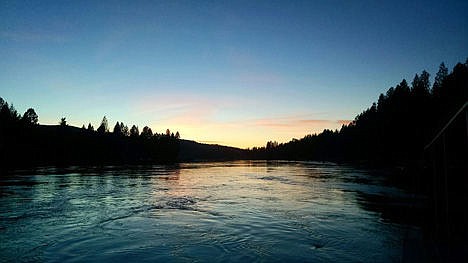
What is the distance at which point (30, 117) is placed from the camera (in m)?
126

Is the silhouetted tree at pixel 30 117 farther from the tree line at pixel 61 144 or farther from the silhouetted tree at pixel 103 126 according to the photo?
the silhouetted tree at pixel 103 126

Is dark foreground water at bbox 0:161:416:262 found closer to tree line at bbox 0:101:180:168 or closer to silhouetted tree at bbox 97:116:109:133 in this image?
tree line at bbox 0:101:180:168

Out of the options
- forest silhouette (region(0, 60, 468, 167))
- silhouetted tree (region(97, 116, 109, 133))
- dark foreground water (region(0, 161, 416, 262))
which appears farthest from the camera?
silhouetted tree (region(97, 116, 109, 133))

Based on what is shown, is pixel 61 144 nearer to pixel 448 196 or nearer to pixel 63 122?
pixel 63 122

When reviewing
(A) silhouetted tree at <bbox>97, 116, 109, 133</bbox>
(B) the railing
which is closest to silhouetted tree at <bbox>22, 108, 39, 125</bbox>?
(A) silhouetted tree at <bbox>97, 116, 109, 133</bbox>

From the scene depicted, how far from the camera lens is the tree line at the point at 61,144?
4247 inches

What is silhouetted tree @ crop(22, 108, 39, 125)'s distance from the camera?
123 metres

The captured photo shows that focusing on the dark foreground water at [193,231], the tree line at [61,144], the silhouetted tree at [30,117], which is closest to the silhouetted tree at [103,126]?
the tree line at [61,144]

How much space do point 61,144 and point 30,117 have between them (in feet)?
51.4

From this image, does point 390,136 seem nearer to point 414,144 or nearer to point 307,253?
point 414,144

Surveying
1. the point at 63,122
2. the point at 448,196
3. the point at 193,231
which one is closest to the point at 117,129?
the point at 63,122

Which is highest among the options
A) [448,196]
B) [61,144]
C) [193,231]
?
[61,144]

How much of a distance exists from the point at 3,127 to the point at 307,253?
122m

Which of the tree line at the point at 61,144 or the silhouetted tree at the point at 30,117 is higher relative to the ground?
the silhouetted tree at the point at 30,117
